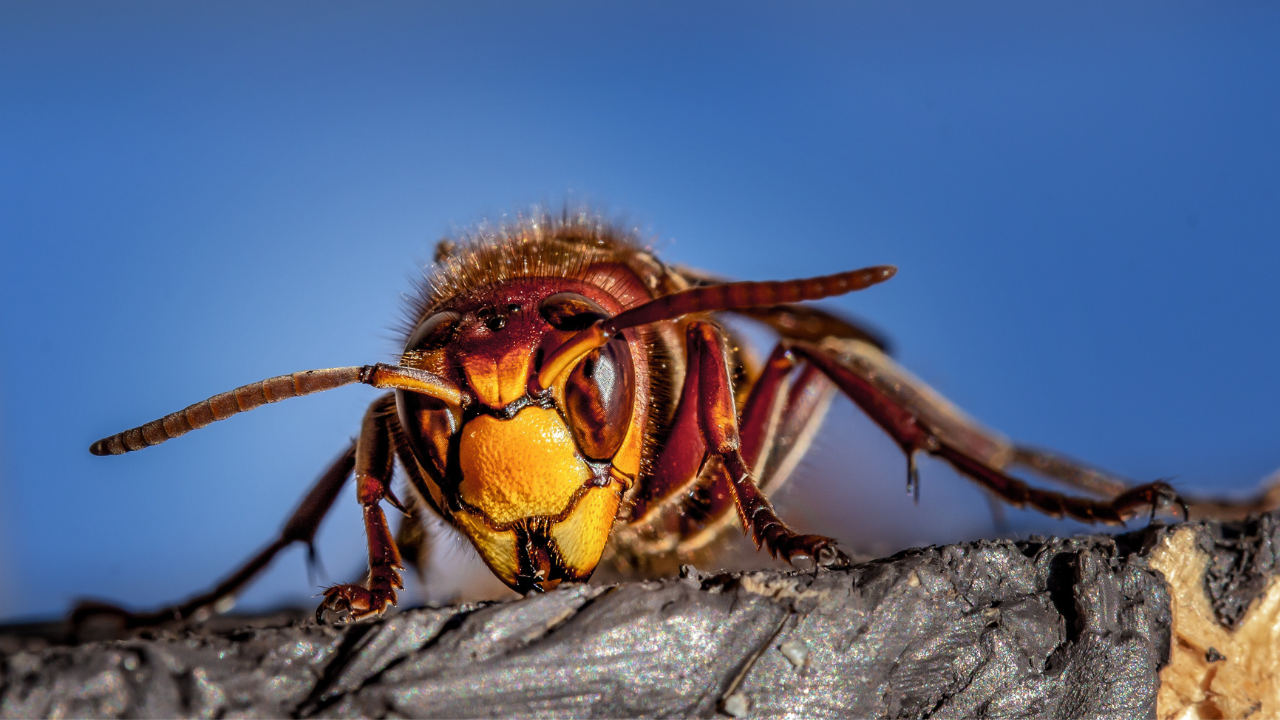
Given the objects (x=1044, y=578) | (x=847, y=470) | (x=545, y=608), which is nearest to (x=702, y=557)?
(x=847, y=470)

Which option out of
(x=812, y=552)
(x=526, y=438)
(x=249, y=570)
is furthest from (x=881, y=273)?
(x=249, y=570)

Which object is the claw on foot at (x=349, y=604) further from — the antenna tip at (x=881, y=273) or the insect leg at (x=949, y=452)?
the insect leg at (x=949, y=452)

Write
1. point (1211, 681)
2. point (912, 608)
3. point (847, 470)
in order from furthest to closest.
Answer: point (847, 470)
point (1211, 681)
point (912, 608)

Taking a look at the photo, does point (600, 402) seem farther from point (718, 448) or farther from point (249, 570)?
point (249, 570)

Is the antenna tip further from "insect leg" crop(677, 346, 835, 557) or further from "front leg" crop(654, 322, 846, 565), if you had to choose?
"insect leg" crop(677, 346, 835, 557)

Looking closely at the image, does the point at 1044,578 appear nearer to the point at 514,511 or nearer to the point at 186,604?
the point at 514,511

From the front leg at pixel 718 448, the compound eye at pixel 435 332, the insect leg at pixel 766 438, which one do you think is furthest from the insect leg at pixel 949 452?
the compound eye at pixel 435 332

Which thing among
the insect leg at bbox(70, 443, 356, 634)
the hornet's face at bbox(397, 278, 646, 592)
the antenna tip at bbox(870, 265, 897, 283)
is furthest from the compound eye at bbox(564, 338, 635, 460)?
the insect leg at bbox(70, 443, 356, 634)
